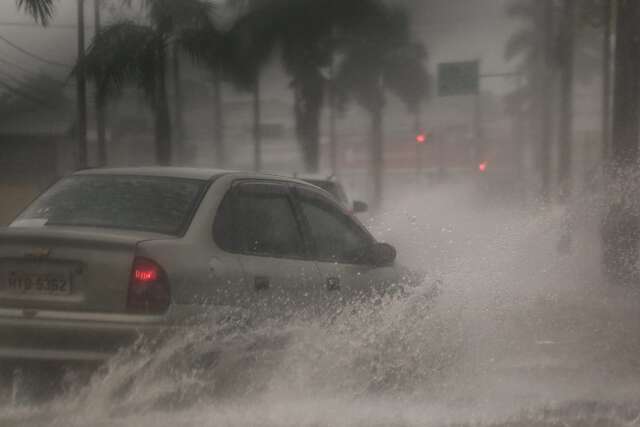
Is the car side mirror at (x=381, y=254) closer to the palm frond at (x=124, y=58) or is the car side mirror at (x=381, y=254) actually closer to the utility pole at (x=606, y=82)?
the utility pole at (x=606, y=82)

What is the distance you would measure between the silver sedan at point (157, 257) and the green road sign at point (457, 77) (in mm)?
11889

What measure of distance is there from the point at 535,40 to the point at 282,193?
49.7 ft

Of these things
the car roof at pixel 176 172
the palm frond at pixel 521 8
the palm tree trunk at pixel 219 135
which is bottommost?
the car roof at pixel 176 172

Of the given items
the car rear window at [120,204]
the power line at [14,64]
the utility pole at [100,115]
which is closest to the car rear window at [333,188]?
the power line at [14,64]

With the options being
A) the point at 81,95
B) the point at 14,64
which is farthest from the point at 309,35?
the point at 14,64

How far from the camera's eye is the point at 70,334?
5.79m

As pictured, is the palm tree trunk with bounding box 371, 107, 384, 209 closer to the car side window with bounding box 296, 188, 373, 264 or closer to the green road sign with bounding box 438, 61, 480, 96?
the green road sign with bounding box 438, 61, 480, 96

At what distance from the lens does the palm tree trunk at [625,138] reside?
14.8 meters

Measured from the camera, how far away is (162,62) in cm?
2091

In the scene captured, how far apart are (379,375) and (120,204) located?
1698mm

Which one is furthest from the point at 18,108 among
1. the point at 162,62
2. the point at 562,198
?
the point at 562,198

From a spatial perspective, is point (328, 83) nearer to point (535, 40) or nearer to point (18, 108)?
point (535, 40)

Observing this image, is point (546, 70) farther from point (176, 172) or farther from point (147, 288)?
point (147, 288)

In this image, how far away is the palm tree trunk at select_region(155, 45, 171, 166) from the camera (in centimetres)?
1969
